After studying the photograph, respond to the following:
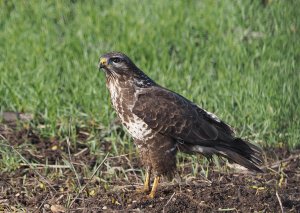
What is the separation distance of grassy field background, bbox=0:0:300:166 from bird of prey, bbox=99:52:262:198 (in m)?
1.06

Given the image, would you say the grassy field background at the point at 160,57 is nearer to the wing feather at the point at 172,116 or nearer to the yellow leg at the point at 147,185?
the yellow leg at the point at 147,185

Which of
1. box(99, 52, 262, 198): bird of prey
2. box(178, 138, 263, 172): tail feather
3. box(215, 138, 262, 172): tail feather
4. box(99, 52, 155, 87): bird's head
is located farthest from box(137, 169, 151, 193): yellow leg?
box(99, 52, 155, 87): bird's head

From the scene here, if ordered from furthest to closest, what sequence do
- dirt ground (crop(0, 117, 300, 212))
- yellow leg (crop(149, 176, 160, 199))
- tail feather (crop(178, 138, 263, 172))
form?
1. tail feather (crop(178, 138, 263, 172))
2. yellow leg (crop(149, 176, 160, 199))
3. dirt ground (crop(0, 117, 300, 212))

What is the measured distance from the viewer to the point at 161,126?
21.1ft

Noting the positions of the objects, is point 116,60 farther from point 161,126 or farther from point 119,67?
point 161,126

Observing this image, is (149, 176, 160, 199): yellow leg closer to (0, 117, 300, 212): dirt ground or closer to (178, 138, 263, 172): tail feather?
(0, 117, 300, 212): dirt ground

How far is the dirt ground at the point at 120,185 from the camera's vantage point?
6.14 metres

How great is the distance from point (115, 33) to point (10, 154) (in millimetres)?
3180

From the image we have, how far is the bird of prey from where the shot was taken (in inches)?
253

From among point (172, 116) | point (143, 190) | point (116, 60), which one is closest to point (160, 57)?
point (116, 60)

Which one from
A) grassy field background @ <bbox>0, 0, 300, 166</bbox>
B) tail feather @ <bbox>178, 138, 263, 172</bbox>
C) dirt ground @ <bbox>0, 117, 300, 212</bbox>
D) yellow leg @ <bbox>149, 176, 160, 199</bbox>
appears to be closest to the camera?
dirt ground @ <bbox>0, 117, 300, 212</bbox>

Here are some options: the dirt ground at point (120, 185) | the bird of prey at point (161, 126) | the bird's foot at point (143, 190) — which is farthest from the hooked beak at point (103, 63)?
the bird's foot at point (143, 190)

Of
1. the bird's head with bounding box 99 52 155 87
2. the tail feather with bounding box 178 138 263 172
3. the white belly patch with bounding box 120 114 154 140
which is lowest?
the tail feather with bounding box 178 138 263 172

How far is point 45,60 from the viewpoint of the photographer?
9.29 m
